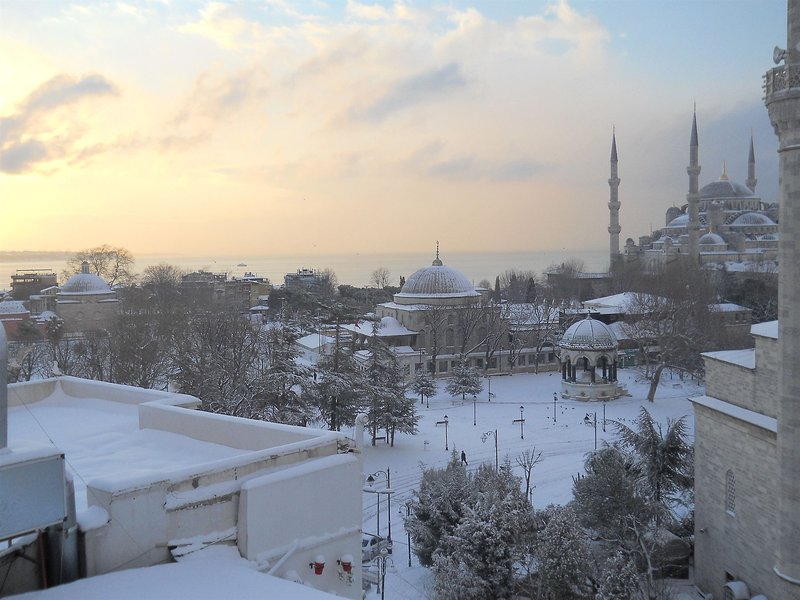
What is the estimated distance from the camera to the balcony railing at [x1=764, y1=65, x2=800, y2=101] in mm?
12344

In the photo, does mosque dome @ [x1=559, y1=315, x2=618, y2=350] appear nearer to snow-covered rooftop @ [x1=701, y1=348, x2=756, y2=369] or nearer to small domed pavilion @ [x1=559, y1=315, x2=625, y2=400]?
small domed pavilion @ [x1=559, y1=315, x2=625, y2=400]

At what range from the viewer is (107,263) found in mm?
63375

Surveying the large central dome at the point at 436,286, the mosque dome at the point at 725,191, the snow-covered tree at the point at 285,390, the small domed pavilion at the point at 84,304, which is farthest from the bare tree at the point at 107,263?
the mosque dome at the point at 725,191

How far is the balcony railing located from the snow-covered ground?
9.94 metres

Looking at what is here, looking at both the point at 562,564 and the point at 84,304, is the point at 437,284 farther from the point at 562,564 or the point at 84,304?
the point at 562,564

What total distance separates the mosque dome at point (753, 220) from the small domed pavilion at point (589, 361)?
44.7 m

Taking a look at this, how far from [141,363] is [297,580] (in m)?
21.3

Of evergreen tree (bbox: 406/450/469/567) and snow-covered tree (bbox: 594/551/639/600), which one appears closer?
snow-covered tree (bbox: 594/551/639/600)

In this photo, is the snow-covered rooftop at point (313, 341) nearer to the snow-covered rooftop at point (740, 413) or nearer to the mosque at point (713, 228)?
the snow-covered rooftop at point (740, 413)

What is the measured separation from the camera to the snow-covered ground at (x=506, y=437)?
53.1 ft

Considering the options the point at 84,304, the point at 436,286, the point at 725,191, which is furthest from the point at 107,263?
the point at 725,191

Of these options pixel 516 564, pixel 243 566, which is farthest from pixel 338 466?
pixel 516 564

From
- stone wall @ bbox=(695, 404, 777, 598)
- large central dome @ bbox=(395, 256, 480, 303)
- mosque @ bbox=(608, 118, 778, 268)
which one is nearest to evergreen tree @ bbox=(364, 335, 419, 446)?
stone wall @ bbox=(695, 404, 777, 598)

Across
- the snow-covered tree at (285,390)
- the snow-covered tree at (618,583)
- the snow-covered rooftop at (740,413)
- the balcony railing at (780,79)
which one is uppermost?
the balcony railing at (780,79)
